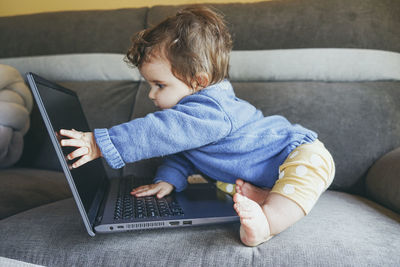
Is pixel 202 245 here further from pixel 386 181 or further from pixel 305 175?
pixel 386 181

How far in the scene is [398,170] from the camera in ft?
2.94

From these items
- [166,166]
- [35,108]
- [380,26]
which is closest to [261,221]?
[166,166]

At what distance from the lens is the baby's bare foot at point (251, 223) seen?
2.05 ft

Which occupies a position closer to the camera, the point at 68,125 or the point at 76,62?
the point at 68,125

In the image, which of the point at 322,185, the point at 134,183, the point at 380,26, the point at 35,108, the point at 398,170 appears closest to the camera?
the point at 322,185

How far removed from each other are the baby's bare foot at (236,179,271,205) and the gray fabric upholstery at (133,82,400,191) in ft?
1.14

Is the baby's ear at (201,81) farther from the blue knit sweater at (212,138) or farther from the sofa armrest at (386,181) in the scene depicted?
the sofa armrest at (386,181)

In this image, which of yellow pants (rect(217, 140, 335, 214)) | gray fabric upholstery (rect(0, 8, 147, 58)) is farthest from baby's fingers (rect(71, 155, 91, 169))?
gray fabric upholstery (rect(0, 8, 147, 58))

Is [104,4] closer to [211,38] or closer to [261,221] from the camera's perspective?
[211,38]

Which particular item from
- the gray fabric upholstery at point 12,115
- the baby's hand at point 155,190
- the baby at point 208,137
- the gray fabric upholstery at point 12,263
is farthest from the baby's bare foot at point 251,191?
the gray fabric upholstery at point 12,115

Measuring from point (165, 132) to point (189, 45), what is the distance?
11.4 inches

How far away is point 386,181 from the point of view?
0.92 metres

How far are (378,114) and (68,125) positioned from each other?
1.03 meters

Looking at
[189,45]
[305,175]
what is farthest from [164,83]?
[305,175]
